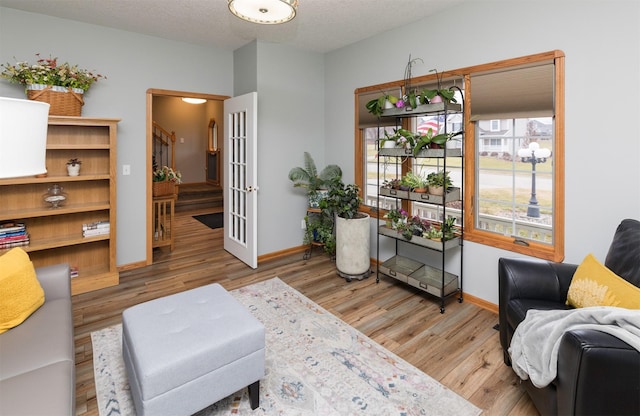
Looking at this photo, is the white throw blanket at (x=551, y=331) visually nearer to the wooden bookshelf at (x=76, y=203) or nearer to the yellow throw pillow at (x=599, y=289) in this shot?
the yellow throw pillow at (x=599, y=289)

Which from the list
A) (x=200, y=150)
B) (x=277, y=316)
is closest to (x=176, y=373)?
(x=277, y=316)

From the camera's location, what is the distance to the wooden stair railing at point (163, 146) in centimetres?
797

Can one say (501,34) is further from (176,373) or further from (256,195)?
(176,373)

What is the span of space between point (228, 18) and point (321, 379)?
3.39 m

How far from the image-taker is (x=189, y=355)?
158 cm

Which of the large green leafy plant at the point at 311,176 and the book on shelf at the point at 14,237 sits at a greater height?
the large green leafy plant at the point at 311,176

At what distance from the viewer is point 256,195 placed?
3.91 metres

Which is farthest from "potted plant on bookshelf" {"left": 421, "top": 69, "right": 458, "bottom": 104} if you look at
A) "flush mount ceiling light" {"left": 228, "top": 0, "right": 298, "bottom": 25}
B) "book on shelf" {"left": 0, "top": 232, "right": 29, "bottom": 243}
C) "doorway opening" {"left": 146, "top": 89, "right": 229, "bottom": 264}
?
"doorway opening" {"left": 146, "top": 89, "right": 229, "bottom": 264}

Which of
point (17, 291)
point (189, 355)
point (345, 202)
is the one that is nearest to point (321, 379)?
point (189, 355)

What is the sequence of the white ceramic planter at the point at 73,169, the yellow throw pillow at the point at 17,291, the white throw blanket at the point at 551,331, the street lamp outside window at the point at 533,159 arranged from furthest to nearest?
the white ceramic planter at the point at 73,169, the street lamp outside window at the point at 533,159, the yellow throw pillow at the point at 17,291, the white throw blanket at the point at 551,331

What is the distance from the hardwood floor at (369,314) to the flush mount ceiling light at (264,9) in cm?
235

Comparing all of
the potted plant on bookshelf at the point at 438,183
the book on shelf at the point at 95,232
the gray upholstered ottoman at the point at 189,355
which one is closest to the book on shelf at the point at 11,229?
the book on shelf at the point at 95,232

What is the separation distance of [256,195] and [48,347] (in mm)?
2495

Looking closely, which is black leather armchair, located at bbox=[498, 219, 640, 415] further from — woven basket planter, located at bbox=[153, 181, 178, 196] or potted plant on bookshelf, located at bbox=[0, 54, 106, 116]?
woven basket planter, located at bbox=[153, 181, 178, 196]
